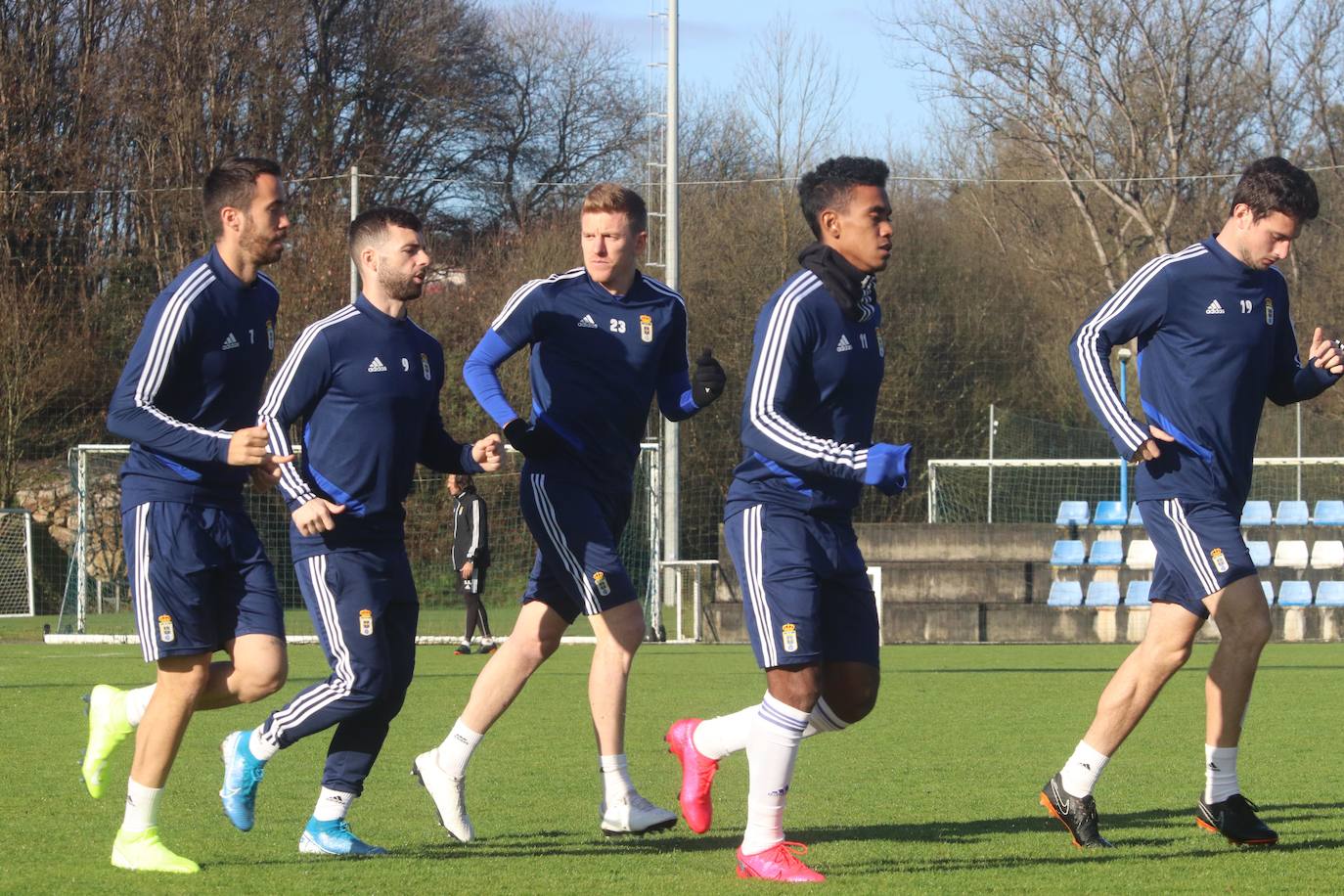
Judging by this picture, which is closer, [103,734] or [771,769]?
[771,769]

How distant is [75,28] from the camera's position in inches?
1217

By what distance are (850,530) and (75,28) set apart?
28.8m

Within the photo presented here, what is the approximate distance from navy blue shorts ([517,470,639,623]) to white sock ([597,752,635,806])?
537 millimetres

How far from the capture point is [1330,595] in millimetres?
20312

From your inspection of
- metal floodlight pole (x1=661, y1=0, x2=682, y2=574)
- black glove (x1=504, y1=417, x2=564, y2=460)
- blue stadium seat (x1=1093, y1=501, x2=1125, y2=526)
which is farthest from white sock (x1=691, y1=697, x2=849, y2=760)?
blue stadium seat (x1=1093, y1=501, x2=1125, y2=526)

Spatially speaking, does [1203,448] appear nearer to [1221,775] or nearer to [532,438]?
[1221,775]

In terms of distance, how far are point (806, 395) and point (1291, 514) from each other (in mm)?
17814

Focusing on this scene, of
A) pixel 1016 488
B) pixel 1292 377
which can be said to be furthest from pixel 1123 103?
pixel 1292 377

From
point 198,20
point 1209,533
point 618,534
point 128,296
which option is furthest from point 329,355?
point 198,20

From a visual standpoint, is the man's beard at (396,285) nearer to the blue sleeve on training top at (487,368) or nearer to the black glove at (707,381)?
the blue sleeve on training top at (487,368)

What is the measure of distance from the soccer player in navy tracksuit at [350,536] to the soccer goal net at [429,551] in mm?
14821

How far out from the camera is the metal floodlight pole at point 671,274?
71.9 feet

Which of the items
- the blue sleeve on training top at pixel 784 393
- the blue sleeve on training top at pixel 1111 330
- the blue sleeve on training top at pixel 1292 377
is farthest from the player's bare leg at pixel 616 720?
the blue sleeve on training top at pixel 1292 377

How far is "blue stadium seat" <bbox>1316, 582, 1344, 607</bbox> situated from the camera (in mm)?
20172
